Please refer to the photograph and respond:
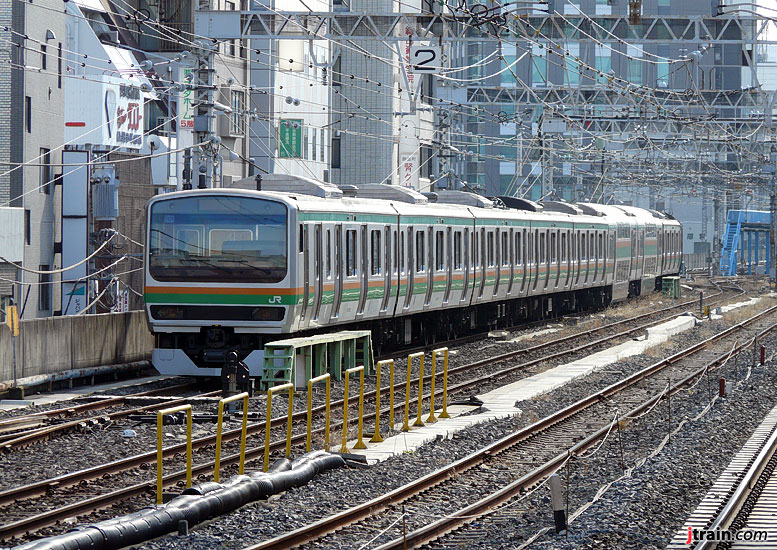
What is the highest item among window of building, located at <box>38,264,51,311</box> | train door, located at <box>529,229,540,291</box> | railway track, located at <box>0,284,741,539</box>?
train door, located at <box>529,229,540,291</box>

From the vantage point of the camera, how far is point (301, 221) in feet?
65.7

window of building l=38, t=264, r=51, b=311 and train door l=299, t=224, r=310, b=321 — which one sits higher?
train door l=299, t=224, r=310, b=321

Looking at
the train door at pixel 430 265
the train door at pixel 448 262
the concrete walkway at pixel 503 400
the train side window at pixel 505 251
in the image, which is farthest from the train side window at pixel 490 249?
the train door at pixel 430 265

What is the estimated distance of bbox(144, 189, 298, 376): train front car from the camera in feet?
64.9

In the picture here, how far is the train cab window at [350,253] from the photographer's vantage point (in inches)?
873

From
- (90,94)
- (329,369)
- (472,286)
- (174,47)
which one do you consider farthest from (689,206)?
(329,369)

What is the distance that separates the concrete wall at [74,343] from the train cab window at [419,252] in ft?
16.9

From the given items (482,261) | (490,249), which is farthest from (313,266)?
(490,249)

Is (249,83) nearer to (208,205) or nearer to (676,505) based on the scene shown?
(208,205)

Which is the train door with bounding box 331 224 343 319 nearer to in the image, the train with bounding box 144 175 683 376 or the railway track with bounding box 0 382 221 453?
the train with bounding box 144 175 683 376

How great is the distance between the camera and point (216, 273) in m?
19.8

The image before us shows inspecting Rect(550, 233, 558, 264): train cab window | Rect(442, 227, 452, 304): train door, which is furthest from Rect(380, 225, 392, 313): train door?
Rect(550, 233, 558, 264): train cab window

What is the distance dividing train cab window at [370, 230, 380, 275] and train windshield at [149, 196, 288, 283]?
3707 millimetres

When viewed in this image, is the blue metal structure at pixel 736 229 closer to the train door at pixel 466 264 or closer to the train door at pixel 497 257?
the train door at pixel 497 257
